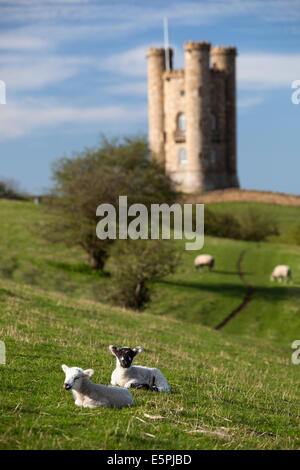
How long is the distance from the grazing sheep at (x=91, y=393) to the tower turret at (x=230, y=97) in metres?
124

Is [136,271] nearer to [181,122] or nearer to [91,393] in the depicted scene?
[91,393]

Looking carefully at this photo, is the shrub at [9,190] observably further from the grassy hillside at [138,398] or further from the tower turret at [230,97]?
the grassy hillside at [138,398]

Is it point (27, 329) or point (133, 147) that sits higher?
point (133, 147)

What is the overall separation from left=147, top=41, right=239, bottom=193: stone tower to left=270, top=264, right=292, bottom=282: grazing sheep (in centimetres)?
6631

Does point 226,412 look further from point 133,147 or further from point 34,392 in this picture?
point 133,147

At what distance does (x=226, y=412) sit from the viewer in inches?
471

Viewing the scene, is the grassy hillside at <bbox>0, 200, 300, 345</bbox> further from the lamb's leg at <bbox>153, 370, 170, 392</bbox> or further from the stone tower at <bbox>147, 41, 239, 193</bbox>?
the stone tower at <bbox>147, 41, 239, 193</bbox>

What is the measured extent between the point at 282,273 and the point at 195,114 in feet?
231

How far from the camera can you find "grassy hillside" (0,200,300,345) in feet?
169

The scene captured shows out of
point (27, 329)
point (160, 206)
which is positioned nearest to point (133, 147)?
point (160, 206)

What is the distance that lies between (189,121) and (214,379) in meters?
114

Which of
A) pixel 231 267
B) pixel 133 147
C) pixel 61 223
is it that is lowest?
pixel 231 267
